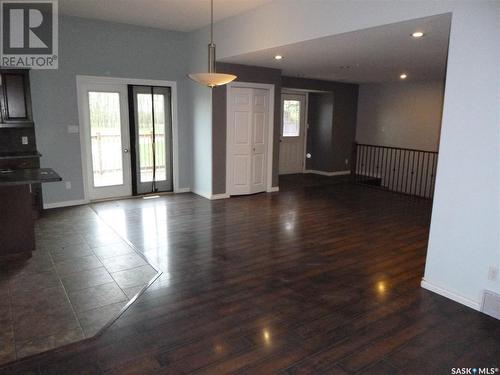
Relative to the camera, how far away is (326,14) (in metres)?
4.02

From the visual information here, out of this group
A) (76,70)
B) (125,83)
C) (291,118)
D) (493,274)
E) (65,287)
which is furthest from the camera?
(291,118)

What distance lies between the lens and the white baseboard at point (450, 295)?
3072mm

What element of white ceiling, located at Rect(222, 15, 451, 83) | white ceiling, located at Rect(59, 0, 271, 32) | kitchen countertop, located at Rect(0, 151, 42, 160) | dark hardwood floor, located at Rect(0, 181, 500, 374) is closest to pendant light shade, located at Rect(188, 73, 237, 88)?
white ceiling, located at Rect(222, 15, 451, 83)

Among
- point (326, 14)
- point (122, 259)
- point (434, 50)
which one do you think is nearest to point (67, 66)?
point (122, 259)

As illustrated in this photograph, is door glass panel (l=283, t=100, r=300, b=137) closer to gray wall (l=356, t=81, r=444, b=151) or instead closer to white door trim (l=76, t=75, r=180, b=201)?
gray wall (l=356, t=81, r=444, b=151)

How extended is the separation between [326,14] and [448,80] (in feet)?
5.32

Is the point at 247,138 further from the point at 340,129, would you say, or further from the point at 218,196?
the point at 340,129

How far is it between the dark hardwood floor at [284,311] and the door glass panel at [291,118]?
4644 mm

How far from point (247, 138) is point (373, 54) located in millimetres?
2769

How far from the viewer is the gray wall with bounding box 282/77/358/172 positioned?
9523 millimetres

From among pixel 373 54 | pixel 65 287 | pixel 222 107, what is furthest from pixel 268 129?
pixel 65 287

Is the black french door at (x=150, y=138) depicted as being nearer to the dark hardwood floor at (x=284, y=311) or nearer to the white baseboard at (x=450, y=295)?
the dark hardwood floor at (x=284, y=311)

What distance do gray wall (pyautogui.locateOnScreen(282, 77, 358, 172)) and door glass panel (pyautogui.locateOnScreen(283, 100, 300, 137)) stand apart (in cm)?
59

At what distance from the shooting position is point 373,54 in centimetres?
515
